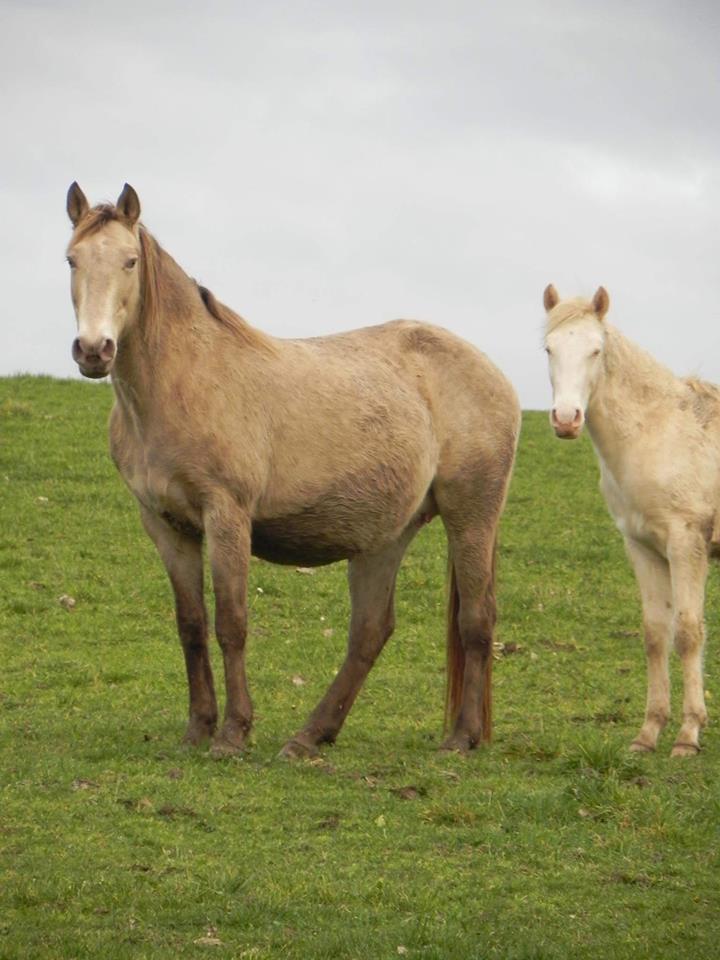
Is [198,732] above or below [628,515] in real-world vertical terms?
below

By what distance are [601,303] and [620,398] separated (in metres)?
0.63

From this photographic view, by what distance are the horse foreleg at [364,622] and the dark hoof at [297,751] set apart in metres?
0.38

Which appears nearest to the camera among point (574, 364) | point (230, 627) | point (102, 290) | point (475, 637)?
point (102, 290)

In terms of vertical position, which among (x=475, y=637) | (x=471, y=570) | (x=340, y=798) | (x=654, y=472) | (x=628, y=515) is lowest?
(x=340, y=798)

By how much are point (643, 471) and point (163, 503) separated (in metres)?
3.07

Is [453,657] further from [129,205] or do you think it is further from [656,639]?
[129,205]

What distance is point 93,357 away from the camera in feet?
27.5

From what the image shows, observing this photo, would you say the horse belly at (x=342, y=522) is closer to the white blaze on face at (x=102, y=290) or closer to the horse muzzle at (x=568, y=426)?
the horse muzzle at (x=568, y=426)

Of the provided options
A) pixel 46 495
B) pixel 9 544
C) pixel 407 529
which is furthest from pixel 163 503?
pixel 46 495

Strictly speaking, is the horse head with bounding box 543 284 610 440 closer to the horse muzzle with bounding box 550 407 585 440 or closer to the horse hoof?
the horse muzzle with bounding box 550 407 585 440

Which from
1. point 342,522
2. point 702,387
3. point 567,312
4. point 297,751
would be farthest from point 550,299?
point 297,751

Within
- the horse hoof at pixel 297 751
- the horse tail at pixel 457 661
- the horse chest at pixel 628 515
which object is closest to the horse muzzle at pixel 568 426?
the horse chest at pixel 628 515

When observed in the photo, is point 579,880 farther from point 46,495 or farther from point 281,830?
point 46,495

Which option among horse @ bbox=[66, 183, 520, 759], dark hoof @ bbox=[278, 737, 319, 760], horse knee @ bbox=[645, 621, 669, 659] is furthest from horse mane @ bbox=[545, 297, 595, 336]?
dark hoof @ bbox=[278, 737, 319, 760]
